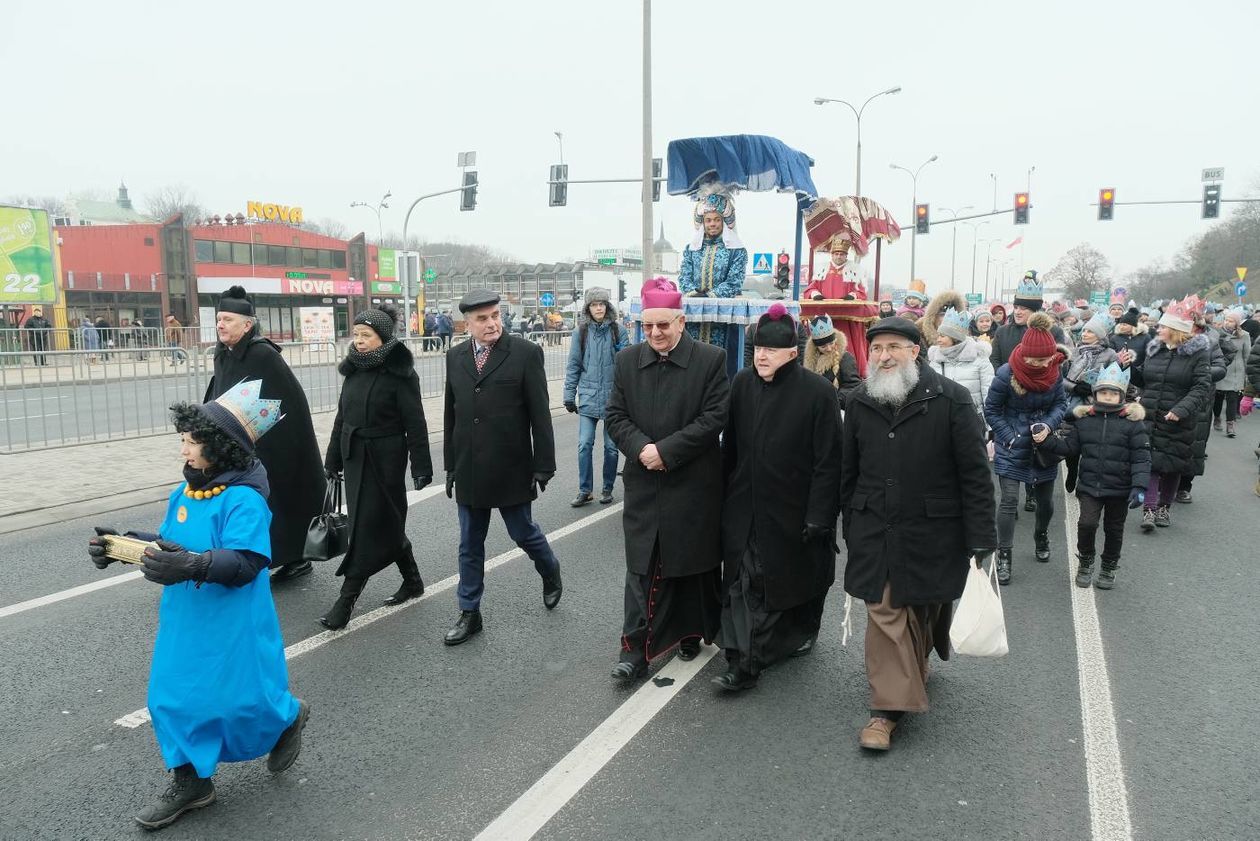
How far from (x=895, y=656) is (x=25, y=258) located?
90.7 feet

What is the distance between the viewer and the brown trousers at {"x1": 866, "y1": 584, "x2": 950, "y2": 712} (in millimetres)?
3797

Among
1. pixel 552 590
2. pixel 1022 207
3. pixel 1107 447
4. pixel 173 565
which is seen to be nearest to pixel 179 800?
pixel 173 565

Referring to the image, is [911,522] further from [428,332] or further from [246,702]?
[428,332]

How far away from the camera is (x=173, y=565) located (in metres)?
2.94

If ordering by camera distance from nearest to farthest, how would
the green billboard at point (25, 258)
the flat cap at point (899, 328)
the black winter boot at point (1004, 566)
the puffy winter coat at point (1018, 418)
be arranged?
the flat cap at point (899, 328) < the black winter boot at point (1004, 566) < the puffy winter coat at point (1018, 418) < the green billboard at point (25, 258)

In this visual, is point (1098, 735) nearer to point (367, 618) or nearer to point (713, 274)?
point (367, 618)

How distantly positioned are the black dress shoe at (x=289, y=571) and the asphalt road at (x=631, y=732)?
0.53 ft

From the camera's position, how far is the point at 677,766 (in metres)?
3.59

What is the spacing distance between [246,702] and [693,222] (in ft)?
21.1

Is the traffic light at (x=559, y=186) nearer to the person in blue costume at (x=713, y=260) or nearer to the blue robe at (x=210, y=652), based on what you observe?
the person in blue costume at (x=713, y=260)

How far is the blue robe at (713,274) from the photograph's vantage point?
26.3 feet

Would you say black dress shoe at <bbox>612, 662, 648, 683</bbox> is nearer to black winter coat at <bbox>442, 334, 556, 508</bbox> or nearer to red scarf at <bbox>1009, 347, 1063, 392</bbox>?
black winter coat at <bbox>442, 334, 556, 508</bbox>

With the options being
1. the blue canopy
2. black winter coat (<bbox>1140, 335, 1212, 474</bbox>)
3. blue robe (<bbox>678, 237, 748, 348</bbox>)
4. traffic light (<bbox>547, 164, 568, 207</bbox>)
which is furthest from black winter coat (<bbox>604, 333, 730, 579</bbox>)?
traffic light (<bbox>547, 164, 568, 207</bbox>)

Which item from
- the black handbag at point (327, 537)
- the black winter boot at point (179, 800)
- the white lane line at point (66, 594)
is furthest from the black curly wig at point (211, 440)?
the white lane line at point (66, 594)
